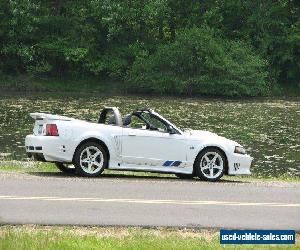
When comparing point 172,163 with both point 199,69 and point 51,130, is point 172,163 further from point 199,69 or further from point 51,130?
point 199,69

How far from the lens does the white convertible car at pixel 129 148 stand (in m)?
16.7

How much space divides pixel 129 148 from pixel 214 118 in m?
24.8

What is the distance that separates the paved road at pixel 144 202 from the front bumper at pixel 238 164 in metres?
0.73

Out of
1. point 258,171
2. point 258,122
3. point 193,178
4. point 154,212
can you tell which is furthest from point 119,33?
point 154,212

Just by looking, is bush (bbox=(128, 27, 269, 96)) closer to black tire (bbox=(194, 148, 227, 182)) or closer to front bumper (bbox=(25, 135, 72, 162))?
black tire (bbox=(194, 148, 227, 182))

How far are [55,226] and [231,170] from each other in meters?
7.39

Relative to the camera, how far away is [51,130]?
1677 cm

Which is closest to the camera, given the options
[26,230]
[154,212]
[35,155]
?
[26,230]

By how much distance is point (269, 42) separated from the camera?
72500 millimetres

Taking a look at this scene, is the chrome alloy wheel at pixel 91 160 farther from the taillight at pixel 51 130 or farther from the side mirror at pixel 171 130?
the side mirror at pixel 171 130

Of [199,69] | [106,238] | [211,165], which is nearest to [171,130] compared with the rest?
[211,165]

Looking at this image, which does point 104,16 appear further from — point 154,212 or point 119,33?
point 154,212

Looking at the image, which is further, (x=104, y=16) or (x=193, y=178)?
(x=104, y=16)

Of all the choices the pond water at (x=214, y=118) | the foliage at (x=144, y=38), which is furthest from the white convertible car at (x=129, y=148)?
the foliage at (x=144, y=38)
